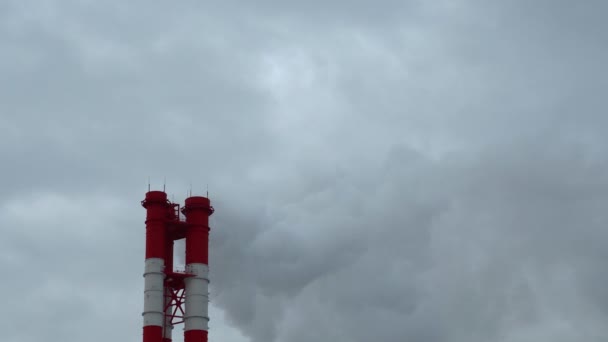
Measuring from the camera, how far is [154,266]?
3708 inches

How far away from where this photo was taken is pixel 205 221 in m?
99.1

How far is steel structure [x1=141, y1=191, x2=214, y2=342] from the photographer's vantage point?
93.2m

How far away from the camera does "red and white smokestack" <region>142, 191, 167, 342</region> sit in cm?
9194

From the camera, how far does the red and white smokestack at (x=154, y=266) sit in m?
91.9

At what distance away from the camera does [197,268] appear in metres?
96.6

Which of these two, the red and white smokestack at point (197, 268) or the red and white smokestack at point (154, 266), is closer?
the red and white smokestack at point (154, 266)

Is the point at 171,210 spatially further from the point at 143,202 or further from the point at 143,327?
the point at 143,327

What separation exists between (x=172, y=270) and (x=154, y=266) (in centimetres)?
299

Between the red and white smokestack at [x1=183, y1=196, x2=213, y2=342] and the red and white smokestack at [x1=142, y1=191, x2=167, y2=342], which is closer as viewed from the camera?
the red and white smokestack at [x1=142, y1=191, x2=167, y2=342]

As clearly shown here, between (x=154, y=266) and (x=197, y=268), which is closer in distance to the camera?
(x=154, y=266)

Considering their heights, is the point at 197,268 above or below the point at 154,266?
above

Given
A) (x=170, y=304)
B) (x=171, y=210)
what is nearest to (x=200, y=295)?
(x=170, y=304)

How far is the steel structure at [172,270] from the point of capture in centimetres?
9325

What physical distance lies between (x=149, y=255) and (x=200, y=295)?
643cm
